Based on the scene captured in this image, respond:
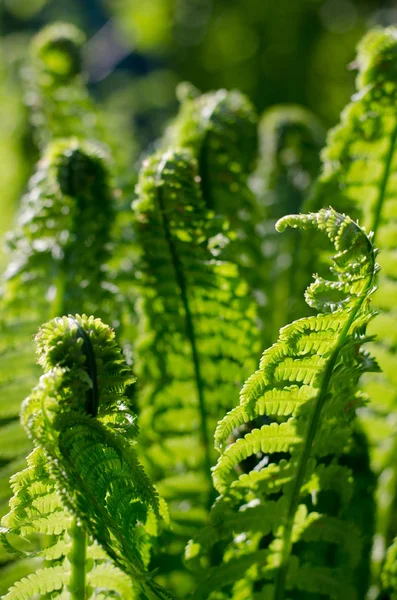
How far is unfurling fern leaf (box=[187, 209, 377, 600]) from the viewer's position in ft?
2.21

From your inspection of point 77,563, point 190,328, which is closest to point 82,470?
point 77,563

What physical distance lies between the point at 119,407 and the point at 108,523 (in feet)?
0.34

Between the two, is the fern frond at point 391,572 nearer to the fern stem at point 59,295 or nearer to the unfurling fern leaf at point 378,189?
the unfurling fern leaf at point 378,189

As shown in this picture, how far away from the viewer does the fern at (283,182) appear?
1.54m

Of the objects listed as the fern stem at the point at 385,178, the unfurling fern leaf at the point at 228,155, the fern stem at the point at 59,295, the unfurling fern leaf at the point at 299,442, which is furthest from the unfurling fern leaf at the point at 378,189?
the fern stem at the point at 59,295

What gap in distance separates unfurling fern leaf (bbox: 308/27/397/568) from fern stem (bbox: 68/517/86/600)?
0.51 m

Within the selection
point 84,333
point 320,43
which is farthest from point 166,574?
point 320,43

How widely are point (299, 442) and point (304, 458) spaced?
0.02 meters

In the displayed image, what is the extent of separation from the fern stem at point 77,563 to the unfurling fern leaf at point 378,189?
Result: 510 mm

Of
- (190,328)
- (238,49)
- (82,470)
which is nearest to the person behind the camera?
(82,470)

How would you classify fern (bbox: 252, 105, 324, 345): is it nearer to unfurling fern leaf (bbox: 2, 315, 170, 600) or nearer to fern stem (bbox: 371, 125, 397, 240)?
fern stem (bbox: 371, 125, 397, 240)

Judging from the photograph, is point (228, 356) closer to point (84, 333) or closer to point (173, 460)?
point (173, 460)

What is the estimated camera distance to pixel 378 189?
3.63ft

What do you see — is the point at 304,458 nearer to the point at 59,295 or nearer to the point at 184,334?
the point at 184,334
